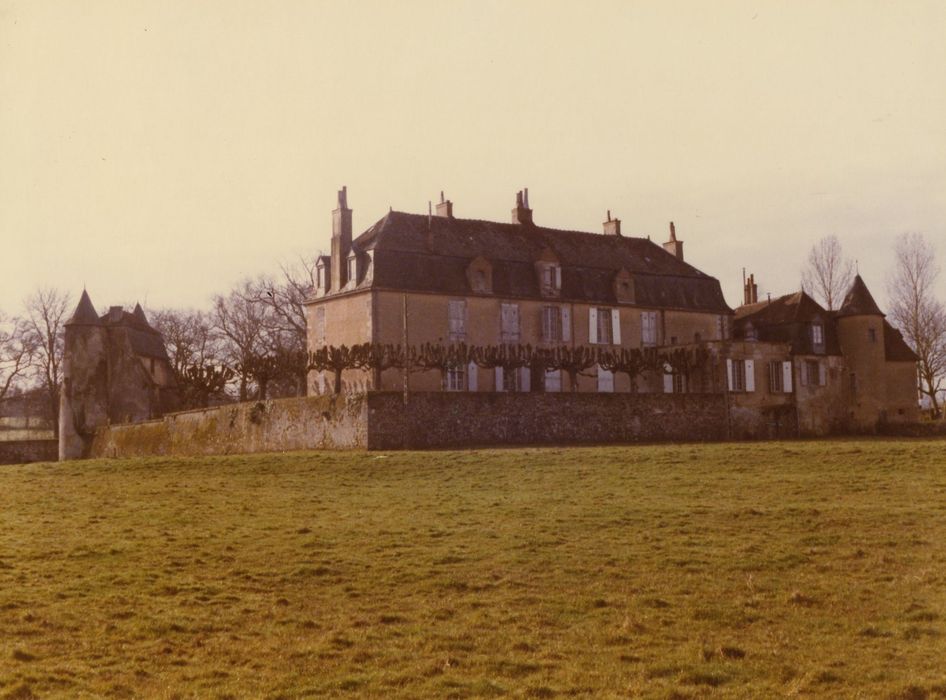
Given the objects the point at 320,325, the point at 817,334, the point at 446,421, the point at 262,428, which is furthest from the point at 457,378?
the point at 817,334

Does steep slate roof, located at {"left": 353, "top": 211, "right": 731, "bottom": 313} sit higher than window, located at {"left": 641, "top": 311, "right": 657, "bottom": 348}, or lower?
higher

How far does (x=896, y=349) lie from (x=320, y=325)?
949 inches

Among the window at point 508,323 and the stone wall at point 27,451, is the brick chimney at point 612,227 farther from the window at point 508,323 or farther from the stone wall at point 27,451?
the stone wall at point 27,451

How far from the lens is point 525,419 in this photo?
32.0m

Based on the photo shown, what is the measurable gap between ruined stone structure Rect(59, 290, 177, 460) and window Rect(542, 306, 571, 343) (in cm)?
1843

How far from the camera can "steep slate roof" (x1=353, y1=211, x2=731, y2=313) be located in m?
40.9

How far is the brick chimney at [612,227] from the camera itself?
5059 cm

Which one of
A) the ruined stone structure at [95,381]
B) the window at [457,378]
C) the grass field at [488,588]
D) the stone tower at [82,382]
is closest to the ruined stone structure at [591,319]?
the window at [457,378]

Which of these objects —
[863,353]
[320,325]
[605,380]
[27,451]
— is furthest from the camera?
[27,451]

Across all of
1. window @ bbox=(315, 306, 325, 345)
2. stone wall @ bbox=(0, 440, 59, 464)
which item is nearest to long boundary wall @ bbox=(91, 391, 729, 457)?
window @ bbox=(315, 306, 325, 345)

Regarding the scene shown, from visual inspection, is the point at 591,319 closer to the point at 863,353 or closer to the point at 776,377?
the point at 776,377

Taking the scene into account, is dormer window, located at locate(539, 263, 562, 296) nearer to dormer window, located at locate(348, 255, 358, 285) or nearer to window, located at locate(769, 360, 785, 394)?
dormer window, located at locate(348, 255, 358, 285)

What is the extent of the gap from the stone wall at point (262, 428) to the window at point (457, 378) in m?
9.10

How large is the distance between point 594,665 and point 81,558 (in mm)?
7766
